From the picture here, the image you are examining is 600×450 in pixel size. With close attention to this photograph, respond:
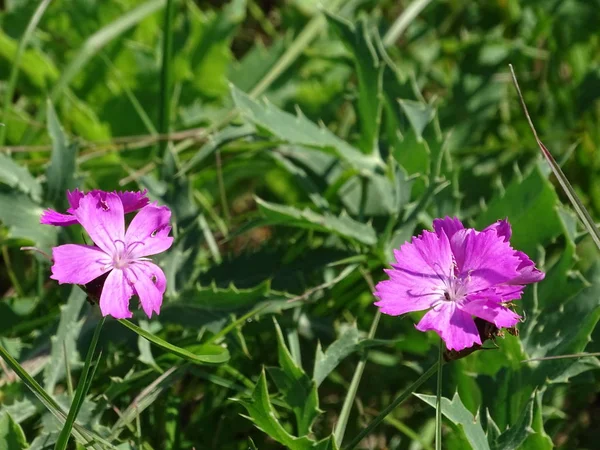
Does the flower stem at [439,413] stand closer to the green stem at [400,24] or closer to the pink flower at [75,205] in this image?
the pink flower at [75,205]

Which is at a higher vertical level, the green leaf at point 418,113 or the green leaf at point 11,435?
the green leaf at point 418,113

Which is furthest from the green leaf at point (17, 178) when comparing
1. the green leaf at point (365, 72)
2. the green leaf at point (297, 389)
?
the green leaf at point (365, 72)

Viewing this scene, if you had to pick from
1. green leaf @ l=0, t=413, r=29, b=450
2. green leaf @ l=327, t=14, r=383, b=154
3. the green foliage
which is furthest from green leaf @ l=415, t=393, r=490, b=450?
green leaf @ l=327, t=14, r=383, b=154

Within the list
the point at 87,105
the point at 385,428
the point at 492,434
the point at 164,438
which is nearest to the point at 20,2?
the point at 87,105

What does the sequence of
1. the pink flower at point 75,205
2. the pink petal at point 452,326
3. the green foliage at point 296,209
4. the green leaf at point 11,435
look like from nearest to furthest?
the pink petal at point 452,326, the pink flower at point 75,205, the green leaf at point 11,435, the green foliage at point 296,209

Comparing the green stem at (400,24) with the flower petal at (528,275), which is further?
the green stem at (400,24)

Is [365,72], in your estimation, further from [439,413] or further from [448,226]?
[439,413]

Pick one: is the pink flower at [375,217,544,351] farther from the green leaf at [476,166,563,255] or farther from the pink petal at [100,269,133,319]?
the green leaf at [476,166,563,255]

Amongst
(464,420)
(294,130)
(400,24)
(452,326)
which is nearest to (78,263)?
(452,326)
